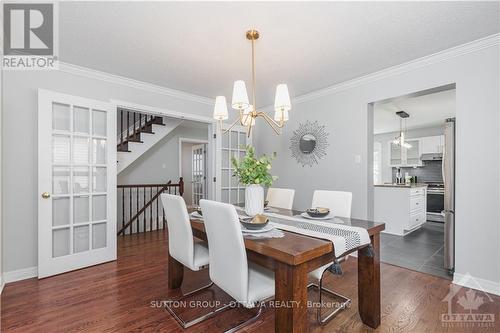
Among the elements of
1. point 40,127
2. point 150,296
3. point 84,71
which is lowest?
point 150,296

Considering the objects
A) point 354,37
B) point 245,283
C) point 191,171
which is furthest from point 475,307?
point 191,171

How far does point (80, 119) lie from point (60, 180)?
740mm

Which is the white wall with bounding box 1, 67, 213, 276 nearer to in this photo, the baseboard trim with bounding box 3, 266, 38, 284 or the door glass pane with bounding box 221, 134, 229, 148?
the baseboard trim with bounding box 3, 266, 38, 284

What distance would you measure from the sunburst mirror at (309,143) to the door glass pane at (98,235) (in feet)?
9.73

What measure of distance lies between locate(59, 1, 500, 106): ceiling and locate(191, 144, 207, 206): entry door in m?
3.90

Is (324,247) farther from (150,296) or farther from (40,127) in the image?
(40,127)

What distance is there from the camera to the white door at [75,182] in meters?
2.58

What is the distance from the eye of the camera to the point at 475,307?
2.02 m

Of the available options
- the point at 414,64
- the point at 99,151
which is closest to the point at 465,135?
the point at 414,64

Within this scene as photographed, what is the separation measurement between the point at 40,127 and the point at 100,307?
1937 mm

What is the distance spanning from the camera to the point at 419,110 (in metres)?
4.88

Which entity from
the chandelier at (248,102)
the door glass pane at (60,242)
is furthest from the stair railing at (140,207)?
the chandelier at (248,102)
